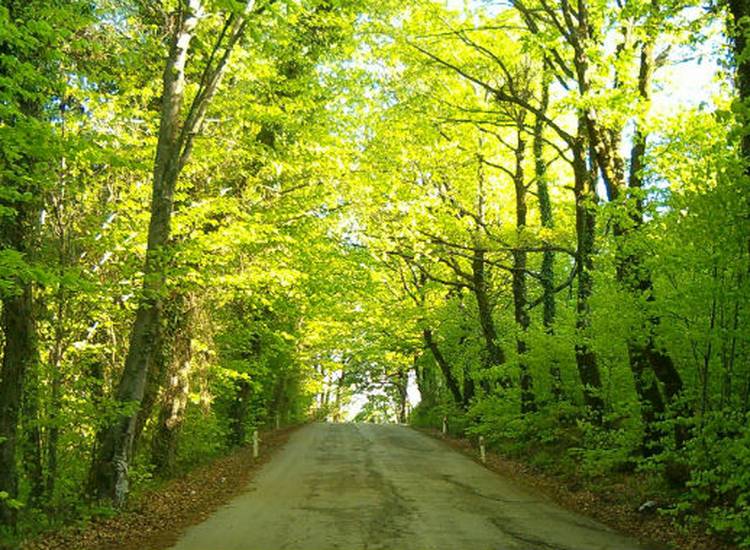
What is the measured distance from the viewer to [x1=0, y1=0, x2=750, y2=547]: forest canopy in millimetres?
8711

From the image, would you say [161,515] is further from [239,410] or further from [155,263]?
[239,410]

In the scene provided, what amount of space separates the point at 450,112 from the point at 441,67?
49.3 inches

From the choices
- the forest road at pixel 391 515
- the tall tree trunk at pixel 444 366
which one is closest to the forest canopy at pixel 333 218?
the forest road at pixel 391 515

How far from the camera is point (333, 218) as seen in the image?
1995 cm

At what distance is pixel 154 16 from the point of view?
1395 centimetres

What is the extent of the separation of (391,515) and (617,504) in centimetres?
413

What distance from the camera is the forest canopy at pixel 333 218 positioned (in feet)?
28.6

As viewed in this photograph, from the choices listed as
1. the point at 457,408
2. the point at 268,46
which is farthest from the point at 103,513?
the point at 457,408

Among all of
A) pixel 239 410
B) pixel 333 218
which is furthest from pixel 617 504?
pixel 239 410

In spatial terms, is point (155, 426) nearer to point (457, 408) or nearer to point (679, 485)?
point (679, 485)

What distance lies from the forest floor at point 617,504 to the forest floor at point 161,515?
21.9 ft

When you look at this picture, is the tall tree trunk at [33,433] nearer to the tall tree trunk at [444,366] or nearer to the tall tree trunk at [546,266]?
the tall tree trunk at [546,266]

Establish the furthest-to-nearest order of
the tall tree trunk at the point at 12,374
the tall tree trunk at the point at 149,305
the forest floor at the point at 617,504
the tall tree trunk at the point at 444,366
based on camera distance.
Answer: the tall tree trunk at the point at 444,366 → the tall tree trunk at the point at 149,305 → the forest floor at the point at 617,504 → the tall tree trunk at the point at 12,374

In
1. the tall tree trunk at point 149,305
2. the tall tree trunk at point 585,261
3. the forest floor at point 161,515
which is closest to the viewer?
the forest floor at point 161,515
